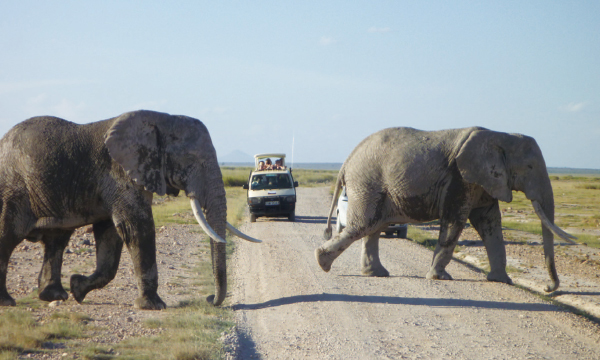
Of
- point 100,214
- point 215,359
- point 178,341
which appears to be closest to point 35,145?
point 100,214

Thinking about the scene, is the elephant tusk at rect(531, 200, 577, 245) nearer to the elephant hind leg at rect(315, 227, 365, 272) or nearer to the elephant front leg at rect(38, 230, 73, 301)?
the elephant hind leg at rect(315, 227, 365, 272)

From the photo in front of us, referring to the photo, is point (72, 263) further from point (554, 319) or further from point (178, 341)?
point (554, 319)

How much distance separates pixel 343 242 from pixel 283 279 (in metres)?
1.29

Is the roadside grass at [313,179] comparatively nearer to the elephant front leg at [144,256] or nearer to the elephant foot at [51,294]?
the elephant foot at [51,294]

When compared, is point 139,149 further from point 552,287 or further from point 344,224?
point 344,224

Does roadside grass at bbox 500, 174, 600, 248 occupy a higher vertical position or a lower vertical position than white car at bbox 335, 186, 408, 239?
lower

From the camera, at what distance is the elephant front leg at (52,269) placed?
963 cm

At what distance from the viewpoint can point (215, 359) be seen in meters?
6.40

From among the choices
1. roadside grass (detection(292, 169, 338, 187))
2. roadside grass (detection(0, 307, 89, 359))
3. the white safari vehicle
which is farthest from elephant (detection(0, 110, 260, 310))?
roadside grass (detection(292, 169, 338, 187))

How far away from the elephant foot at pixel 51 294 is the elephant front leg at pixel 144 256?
1.52 metres

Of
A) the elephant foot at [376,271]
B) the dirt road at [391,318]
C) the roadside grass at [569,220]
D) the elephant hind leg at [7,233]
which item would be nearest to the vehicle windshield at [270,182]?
the roadside grass at [569,220]

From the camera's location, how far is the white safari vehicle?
Result: 23.7m

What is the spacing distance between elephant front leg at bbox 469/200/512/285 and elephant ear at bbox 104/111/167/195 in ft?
20.1

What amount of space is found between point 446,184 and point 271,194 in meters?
13.0
